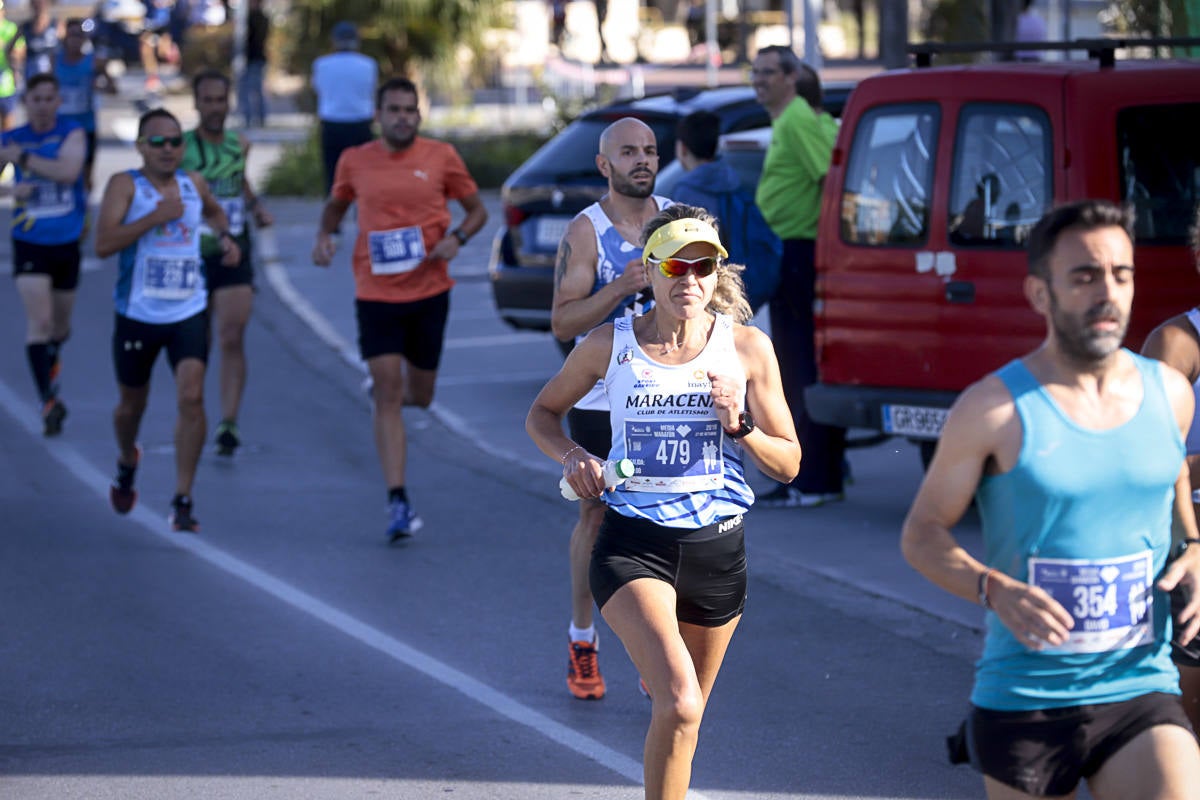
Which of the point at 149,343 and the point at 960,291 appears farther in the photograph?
the point at 149,343

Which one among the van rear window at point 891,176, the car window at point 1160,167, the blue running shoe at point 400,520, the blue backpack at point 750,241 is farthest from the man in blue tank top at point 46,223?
the car window at point 1160,167

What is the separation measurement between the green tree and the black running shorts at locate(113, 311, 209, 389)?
65.0 ft

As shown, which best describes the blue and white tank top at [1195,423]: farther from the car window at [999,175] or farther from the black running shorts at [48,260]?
the black running shorts at [48,260]

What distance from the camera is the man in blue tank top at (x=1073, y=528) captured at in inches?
153

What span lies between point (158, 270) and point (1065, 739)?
21.8 ft

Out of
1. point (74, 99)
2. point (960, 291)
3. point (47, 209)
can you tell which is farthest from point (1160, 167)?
point (74, 99)

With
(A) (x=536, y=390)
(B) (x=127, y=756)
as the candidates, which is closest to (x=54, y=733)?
(B) (x=127, y=756)

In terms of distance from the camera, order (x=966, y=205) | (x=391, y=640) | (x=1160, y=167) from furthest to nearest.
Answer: (x=966, y=205)
(x=1160, y=167)
(x=391, y=640)

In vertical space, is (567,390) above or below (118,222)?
below

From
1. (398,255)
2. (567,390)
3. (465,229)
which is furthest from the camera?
(465,229)

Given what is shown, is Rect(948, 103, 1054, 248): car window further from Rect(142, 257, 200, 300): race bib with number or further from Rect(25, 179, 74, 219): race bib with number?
Rect(25, 179, 74, 219): race bib with number

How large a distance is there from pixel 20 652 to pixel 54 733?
112 cm

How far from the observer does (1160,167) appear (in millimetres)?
8539

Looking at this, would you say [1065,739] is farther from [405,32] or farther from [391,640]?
[405,32]
